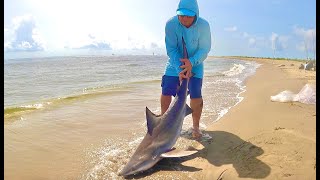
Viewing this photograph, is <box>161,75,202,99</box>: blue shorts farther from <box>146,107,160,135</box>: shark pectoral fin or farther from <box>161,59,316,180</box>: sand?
<box>146,107,160,135</box>: shark pectoral fin

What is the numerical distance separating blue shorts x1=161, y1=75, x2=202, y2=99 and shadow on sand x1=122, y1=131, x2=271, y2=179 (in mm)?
830

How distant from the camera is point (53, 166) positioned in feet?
14.5

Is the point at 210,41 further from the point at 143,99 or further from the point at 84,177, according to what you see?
the point at 143,99

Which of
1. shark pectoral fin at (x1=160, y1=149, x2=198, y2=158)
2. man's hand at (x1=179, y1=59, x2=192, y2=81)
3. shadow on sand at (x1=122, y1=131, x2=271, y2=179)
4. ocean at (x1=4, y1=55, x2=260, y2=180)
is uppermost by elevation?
man's hand at (x1=179, y1=59, x2=192, y2=81)

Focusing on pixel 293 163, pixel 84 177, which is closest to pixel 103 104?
pixel 84 177

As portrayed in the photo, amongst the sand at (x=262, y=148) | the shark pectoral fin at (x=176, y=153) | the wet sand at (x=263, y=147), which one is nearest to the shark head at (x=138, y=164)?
the shark pectoral fin at (x=176, y=153)

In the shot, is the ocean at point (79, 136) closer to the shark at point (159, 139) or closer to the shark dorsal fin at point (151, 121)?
the shark at point (159, 139)

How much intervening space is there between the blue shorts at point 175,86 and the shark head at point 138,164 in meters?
1.67

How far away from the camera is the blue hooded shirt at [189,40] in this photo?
529 cm

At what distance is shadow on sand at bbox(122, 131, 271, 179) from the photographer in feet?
12.8

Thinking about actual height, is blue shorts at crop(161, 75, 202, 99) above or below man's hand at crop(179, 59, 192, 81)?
below

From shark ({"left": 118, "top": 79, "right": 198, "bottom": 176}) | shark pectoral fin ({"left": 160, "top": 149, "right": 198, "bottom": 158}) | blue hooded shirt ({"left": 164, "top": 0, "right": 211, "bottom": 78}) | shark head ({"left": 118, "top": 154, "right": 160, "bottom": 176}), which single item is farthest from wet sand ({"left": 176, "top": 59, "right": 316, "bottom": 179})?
blue hooded shirt ({"left": 164, "top": 0, "right": 211, "bottom": 78})

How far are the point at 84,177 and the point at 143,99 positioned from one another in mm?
6093

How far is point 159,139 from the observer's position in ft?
14.7
